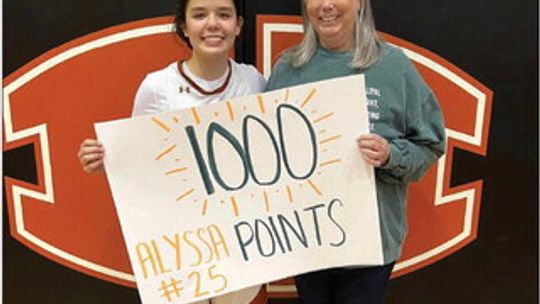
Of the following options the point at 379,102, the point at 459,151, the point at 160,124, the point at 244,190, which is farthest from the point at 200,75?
the point at 459,151

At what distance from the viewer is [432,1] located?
134 centimetres

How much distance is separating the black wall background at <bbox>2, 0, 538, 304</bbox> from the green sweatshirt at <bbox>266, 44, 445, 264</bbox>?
0.34m

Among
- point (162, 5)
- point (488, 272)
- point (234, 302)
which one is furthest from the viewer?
point (488, 272)

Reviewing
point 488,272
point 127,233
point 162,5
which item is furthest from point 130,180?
point 488,272

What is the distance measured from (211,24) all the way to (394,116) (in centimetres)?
37

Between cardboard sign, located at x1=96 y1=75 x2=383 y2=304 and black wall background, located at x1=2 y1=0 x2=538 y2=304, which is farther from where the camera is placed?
black wall background, located at x1=2 y1=0 x2=538 y2=304

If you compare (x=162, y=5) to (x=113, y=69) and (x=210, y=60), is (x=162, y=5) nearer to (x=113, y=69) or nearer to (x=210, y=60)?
(x=113, y=69)

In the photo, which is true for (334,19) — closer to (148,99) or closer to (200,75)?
(200,75)

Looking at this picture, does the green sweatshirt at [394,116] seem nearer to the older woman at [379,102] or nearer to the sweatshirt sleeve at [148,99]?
the older woman at [379,102]

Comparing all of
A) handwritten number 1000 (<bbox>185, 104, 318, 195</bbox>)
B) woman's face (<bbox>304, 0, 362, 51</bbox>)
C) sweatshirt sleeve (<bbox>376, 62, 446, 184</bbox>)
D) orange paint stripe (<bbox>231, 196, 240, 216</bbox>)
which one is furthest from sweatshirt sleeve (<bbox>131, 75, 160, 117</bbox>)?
sweatshirt sleeve (<bbox>376, 62, 446, 184</bbox>)

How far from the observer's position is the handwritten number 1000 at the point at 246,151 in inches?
39.6

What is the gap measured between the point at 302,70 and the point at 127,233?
1.45 ft

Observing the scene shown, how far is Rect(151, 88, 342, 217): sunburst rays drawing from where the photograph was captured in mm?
996

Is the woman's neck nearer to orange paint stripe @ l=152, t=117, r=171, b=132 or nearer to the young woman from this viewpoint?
the young woman
